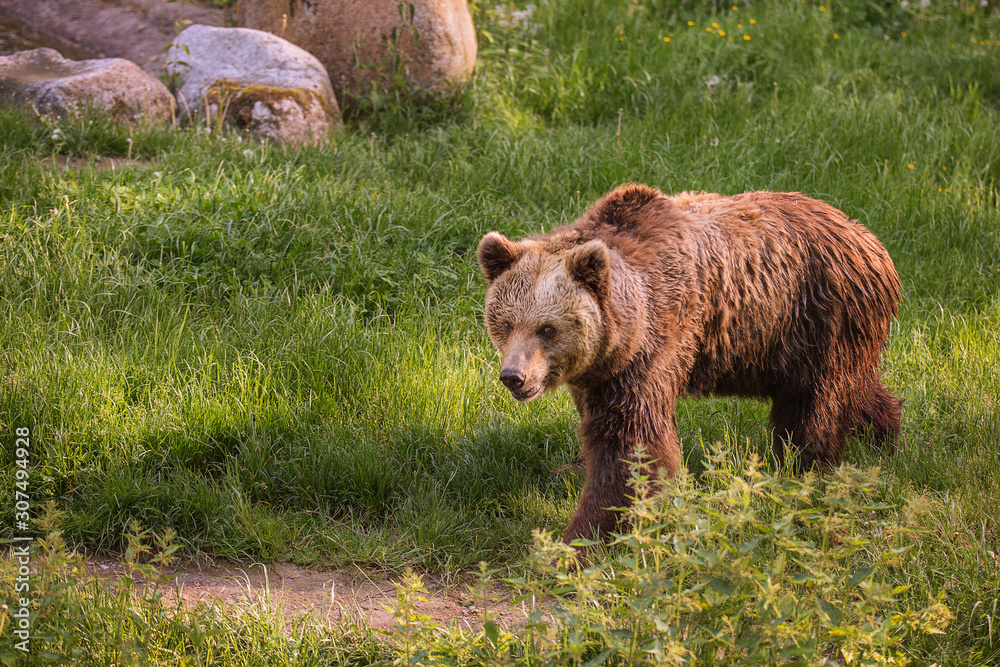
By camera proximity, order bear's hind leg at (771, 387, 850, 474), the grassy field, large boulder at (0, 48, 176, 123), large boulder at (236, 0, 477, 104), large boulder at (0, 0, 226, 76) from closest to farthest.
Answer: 1. the grassy field
2. bear's hind leg at (771, 387, 850, 474)
3. large boulder at (0, 48, 176, 123)
4. large boulder at (236, 0, 477, 104)
5. large boulder at (0, 0, 226, 76)

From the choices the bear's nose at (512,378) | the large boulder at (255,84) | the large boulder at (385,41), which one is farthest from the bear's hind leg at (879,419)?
the large boulder at (385,41)

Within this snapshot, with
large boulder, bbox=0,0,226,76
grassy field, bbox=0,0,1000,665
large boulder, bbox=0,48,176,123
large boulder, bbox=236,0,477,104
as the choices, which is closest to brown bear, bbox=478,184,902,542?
grassy field, bbox=0,0,1000,665

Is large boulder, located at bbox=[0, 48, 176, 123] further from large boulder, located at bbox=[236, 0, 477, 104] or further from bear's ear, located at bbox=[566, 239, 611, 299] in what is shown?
bear's ear, located at bbox=[566, 239, 611, 299]

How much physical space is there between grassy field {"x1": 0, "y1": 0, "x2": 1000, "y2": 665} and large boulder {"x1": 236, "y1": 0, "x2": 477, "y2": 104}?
306 millimetres

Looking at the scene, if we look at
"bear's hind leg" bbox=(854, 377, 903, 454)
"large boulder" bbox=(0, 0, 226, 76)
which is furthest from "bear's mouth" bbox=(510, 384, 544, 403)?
"large boulder" bbox=(0, 0, 226, 76)

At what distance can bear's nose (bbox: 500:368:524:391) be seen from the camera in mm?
3387

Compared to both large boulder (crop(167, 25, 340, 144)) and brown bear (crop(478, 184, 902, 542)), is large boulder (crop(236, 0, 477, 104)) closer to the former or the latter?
large boulder (crop(167, 25, 340, 144))

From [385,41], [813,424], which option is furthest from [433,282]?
[385,41]

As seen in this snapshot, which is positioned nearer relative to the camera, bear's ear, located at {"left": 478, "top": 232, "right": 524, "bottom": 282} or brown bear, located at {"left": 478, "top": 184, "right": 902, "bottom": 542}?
brown bear, located at {"left": 478, "top": 184, "right": 902, "bottom": 542}

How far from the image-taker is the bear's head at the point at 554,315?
3508mm

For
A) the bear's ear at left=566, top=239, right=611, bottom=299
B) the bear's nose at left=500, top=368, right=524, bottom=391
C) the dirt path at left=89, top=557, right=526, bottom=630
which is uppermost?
the bear's ear at left=566, top=239, right=611, bottom=299

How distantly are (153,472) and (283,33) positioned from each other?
5.31 metres

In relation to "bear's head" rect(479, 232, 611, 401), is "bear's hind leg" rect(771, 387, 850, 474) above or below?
below

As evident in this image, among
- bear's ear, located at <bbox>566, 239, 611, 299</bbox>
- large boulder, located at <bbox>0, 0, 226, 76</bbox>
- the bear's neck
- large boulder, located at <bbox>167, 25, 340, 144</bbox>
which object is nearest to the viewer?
bear's ear, located at <bbox>566, 239, 611, 299</bbox>
